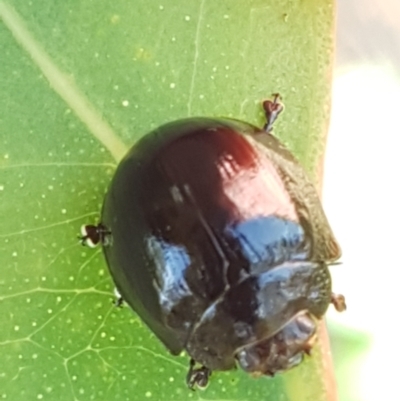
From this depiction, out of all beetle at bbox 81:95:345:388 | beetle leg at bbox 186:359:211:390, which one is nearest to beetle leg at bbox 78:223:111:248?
beetle at bbox 81:95:345:388

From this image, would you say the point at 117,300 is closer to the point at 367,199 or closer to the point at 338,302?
the point at 338,302

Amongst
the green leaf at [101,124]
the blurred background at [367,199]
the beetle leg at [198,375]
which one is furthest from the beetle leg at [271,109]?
the blurred background at [367,199]

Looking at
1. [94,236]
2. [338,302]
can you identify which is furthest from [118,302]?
[338,302]

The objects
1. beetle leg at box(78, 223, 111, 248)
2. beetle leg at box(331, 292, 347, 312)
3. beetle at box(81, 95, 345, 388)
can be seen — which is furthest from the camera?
beetle leg at box(331, 292, 347, 312)

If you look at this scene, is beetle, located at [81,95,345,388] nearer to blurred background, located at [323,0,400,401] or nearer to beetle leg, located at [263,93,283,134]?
beetle leg, located at [263,93,283,134]

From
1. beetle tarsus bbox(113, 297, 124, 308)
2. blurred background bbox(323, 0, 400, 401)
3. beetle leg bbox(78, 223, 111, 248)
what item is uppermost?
beetle leg bbox(78, 223, 111, 248)

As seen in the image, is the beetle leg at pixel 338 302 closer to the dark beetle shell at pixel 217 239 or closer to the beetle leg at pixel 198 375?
the dark beetle shell at pixel 217 239

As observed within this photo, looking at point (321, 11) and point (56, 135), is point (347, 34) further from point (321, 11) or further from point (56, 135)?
point (56, 135)
